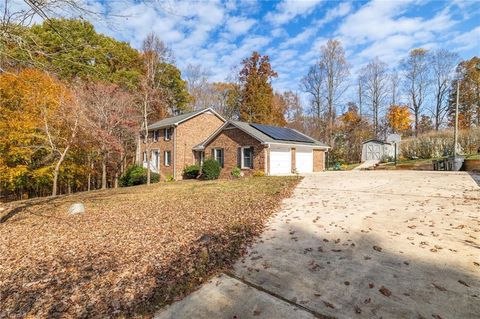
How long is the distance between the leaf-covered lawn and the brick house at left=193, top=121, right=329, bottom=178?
9.11m

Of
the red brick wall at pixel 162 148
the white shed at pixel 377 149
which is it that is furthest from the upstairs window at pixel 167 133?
the white shed at pixel 377 149

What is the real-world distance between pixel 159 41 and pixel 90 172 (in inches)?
594

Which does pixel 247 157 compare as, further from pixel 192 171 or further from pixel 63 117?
pixel 63 117

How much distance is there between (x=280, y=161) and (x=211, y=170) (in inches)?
201

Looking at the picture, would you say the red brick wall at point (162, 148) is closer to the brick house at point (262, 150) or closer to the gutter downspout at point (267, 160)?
the brick house at point (262, 150)

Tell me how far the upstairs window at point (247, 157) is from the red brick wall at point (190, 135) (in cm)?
629

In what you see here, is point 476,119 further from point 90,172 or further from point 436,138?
point 90,172

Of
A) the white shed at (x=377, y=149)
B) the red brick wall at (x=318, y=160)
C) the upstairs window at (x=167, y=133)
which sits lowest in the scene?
the red brick wall at (x=318, y=160)

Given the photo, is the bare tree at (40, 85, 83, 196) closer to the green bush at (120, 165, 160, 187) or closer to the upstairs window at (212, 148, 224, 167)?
the green bush at (120, 165, 160, 187)

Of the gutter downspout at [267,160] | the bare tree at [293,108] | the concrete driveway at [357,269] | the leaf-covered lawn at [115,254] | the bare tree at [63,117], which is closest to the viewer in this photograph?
the concrete driveway at [357,269]

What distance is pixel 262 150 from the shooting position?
17.4 meters

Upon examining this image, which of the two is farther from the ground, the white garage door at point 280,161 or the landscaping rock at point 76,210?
the white garage door at point 280,161

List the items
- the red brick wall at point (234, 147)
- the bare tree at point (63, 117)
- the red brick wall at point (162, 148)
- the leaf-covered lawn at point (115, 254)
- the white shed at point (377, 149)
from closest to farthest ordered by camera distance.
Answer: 1. the leaf-covered lawn at point (115, 254)
2. the bare tree at point (63, 117)
3. the red brick wall at point (234, 147)
4. the red brick wall at point (162, 148)
5. the white shed at point (377, 149)

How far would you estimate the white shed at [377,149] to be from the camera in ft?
90.6
